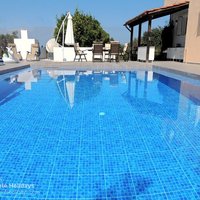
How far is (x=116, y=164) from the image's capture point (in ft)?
7.99

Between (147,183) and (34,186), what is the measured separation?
1.09 m

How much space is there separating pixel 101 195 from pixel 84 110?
2.63 meters

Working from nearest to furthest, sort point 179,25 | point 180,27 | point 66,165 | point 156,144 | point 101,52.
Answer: point 66,165
point 156,144
point 101,52
point 180,27
point 179,25

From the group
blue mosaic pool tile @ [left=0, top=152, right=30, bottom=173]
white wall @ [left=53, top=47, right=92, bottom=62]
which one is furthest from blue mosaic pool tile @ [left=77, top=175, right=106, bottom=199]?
white wall @ [left=53, top=47, right=92, bottom=62]

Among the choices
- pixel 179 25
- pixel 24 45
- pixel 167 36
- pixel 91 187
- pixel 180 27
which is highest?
pixel 179 25

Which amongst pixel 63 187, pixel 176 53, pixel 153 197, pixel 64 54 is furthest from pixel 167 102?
pixel 64 54

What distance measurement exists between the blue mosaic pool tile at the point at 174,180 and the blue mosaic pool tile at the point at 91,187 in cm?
60

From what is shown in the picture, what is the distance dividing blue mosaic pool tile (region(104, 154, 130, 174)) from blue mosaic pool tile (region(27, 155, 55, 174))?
2.04 feet

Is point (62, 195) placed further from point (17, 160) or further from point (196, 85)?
point (196, 85)

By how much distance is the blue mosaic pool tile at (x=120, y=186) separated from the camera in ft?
6.30

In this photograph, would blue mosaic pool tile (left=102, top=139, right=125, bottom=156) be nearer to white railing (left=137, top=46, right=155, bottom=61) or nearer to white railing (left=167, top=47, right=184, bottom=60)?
white railing (left=137, top=46, right=155, bottom=61)

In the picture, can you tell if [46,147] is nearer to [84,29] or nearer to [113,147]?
[113,147]

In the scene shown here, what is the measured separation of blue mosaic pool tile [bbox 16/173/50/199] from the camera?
6.28 ft

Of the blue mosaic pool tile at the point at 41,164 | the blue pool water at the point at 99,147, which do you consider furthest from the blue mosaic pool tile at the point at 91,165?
the blue mosaic pool tile at the point at 41,164
